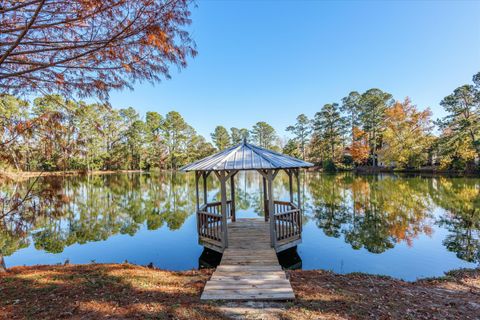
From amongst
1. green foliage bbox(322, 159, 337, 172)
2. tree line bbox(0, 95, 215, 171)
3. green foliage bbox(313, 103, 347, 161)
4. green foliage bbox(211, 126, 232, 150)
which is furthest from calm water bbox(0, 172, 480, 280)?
green foliage bbox(211, 126, 232, 150)

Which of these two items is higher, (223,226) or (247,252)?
(223,226)

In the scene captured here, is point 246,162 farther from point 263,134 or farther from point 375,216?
point 263,134

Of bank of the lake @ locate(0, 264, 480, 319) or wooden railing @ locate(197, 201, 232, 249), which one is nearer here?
bank of the lake @ locate(0, 264, 480, 319)

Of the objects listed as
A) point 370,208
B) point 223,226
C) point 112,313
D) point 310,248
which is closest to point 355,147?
point 370,208

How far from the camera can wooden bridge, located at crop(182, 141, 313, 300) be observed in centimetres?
347

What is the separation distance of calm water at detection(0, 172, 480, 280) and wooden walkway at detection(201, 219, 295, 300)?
1162 mm

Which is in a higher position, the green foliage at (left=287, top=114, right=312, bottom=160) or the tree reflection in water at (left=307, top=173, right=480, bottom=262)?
the green foliage at (left=287, top=114, right=312, bottom=160)

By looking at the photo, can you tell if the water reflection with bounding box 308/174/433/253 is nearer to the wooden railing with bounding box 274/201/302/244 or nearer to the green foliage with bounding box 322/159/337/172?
the wooden railing with bounding box 274/201/302/244

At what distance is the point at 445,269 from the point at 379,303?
143 inches

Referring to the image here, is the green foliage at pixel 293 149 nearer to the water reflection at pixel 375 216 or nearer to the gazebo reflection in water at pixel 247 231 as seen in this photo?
the water reflection at pixel 375 216

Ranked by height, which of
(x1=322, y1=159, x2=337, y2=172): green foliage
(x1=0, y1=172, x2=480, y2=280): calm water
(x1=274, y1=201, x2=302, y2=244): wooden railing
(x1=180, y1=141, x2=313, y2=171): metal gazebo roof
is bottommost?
(x1=0, y1=172, x2=480, y2=280): calm water

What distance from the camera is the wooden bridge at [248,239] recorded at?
11.4ft

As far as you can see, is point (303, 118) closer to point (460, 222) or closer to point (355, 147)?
point (355, 147)

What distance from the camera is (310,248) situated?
6914 millimetres
